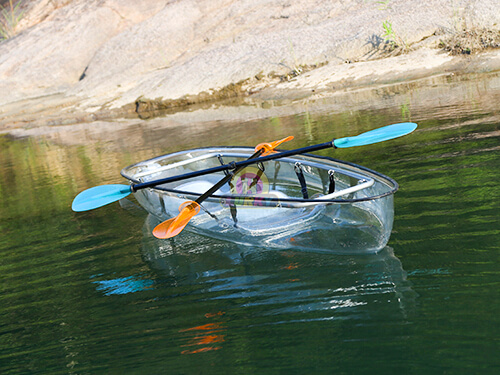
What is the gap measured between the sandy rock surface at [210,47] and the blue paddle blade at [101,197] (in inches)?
389

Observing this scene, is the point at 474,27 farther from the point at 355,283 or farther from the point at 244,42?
the point at 355,283

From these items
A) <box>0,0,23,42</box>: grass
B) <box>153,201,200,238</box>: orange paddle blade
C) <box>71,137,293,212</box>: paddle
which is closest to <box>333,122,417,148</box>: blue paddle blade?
<box>71,137,293,212</box>: paddle

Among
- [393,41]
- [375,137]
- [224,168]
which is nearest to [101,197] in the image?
[224,168]

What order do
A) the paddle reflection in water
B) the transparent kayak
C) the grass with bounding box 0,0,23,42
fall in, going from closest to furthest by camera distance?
the paddle reflection in water, the transparent kayak, the grass with bounding box 0,0,23,42

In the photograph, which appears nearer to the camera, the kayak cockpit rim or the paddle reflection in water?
the paddle reflection in water

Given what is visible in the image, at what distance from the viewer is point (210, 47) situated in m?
19.5

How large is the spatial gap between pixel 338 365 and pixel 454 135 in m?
5.23

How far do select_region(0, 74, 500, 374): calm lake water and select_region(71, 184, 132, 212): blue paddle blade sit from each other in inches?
17.7

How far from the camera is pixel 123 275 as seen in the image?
4773 mm

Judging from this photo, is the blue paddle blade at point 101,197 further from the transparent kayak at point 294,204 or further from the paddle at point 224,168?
the transparent kayak at point 294,204

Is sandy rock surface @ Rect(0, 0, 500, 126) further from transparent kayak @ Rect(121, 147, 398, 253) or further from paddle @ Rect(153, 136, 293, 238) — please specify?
paddle @ Rect(153, 136, 293, 238)

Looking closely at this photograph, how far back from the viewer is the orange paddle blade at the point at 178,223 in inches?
183

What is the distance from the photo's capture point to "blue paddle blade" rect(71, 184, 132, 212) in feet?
17.8

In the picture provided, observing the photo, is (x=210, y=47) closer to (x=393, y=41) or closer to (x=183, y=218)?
(x=393, y=41)
